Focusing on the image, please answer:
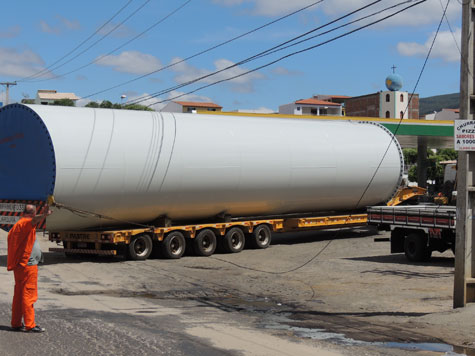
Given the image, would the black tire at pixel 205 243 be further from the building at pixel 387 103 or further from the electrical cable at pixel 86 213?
the building at pixel 387 103

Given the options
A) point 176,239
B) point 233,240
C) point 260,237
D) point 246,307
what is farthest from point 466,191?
point 260,237

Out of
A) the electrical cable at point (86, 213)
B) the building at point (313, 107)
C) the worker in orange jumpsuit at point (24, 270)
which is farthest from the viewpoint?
the building at point (313, 107)

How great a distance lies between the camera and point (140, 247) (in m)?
19.8

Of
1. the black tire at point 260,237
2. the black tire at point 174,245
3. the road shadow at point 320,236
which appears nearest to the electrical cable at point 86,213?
the black tire at point 174,245

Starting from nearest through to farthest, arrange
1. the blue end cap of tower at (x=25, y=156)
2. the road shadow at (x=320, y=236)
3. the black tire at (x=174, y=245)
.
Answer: the blue end cap of tower at (x=25, y=156) < the black tire at (x=174, y=245) < the road shadow at (x=320, y=236)

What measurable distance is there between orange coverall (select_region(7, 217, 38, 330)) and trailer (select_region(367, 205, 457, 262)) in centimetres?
1227

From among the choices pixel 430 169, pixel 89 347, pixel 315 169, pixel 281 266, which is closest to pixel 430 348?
pixel 89 347

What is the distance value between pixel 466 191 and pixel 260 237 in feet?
39.4

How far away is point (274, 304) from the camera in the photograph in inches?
511

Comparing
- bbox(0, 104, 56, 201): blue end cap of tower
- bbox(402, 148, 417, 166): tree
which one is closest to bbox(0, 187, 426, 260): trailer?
bbox(0, 104, 56, 201): blue end cap of tower

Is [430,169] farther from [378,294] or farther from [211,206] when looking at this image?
[378,294]

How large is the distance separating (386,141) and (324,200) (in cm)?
375

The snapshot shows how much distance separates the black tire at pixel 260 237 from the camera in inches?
891

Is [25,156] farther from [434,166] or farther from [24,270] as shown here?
[434,166]
